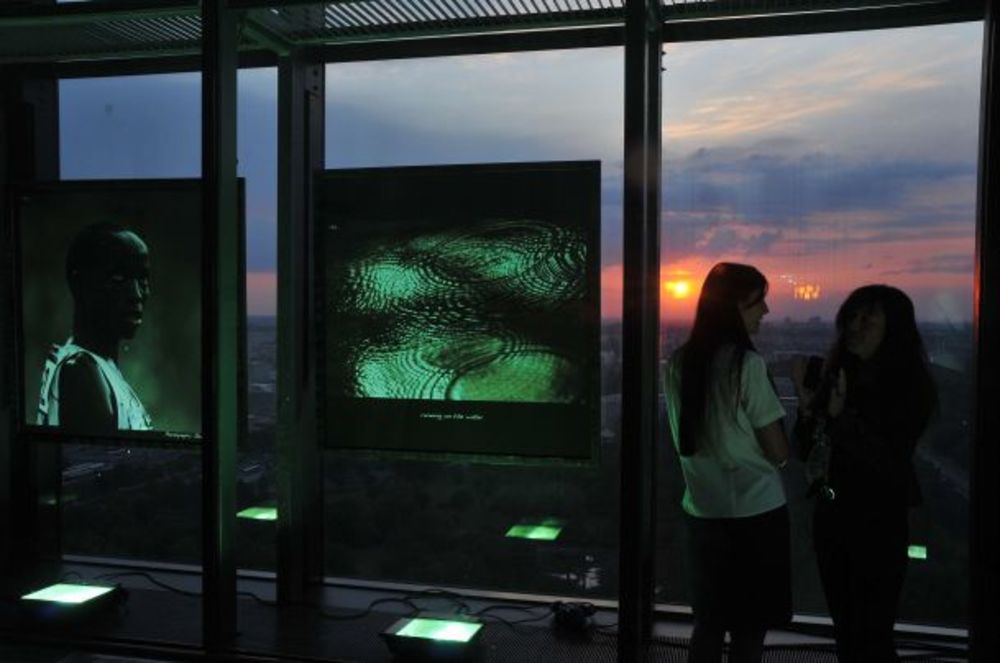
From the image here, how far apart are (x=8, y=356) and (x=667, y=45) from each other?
3479 mm

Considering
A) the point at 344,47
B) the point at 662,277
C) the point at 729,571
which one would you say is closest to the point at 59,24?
the point at 344,47

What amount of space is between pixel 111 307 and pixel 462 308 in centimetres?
173

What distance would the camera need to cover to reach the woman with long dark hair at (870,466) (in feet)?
7.84

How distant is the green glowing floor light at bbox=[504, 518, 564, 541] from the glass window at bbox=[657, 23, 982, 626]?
487 millimetres

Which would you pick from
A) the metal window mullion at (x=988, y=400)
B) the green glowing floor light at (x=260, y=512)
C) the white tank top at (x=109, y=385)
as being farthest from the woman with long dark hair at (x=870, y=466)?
the white tank top at (x=109, y=385)

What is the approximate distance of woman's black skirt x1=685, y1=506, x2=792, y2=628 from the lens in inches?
96.7

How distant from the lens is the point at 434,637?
3.19 meters

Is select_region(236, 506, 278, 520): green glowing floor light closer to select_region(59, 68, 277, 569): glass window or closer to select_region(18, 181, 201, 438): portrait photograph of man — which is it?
select_region(59, 68, 277, 569): glass window

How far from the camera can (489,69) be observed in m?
3.83

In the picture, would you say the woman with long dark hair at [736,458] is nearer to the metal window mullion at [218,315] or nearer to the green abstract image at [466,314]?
the green abstract image at [466,314]

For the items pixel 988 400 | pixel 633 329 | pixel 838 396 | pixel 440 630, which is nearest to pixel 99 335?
pixel 440 630

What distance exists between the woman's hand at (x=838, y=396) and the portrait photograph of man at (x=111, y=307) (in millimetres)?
2710

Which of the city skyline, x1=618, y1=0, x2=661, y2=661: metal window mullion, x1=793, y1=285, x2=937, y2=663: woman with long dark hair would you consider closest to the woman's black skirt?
x1=793, y1=285, x2=937, y2=663: woman with long dark hair

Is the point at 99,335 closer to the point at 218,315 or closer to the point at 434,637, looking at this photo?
the point at 218,315
